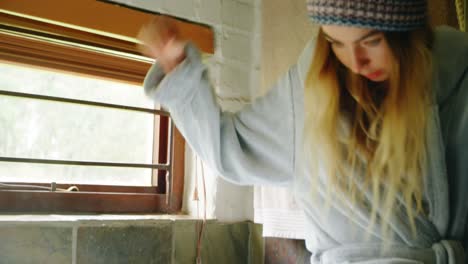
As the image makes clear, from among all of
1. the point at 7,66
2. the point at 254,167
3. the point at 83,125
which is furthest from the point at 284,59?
the point at 7,66

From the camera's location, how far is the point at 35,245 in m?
0.99

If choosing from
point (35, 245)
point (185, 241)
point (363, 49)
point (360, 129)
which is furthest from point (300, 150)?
point (35, 245)

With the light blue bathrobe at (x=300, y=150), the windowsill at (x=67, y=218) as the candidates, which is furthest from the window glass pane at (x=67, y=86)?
the light blue bathrobe at (x=300, y=150)

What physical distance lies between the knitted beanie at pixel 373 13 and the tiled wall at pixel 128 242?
2.26ft

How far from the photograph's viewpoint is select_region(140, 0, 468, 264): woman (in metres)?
0.69

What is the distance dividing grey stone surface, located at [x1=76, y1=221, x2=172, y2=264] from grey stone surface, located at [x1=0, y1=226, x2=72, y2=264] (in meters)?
0.03

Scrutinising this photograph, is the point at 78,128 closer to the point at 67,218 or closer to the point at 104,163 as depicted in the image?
the point at 104,163

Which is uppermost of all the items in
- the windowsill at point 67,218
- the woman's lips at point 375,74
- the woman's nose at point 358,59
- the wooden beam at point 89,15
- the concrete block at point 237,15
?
the concrete block at point 237,15

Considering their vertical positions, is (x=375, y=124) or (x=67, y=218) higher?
(x=375, y=124)

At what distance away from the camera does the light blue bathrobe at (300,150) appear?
706mm

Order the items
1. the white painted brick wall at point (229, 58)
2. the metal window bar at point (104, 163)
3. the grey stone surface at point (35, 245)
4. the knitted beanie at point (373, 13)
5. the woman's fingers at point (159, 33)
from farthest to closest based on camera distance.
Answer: the white painted brick wall at point (229, 58) → the metal window bar at point (104, 163) → the grey stone surface at point (35, 245) → the woman's fingers at point (159, 33) → the knitted beanie at point (373, 13)

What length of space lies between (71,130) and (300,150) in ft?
2.24

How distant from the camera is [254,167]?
85cm

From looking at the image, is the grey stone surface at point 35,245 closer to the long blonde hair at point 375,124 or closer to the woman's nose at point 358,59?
the long blonde hair at point 375,124
